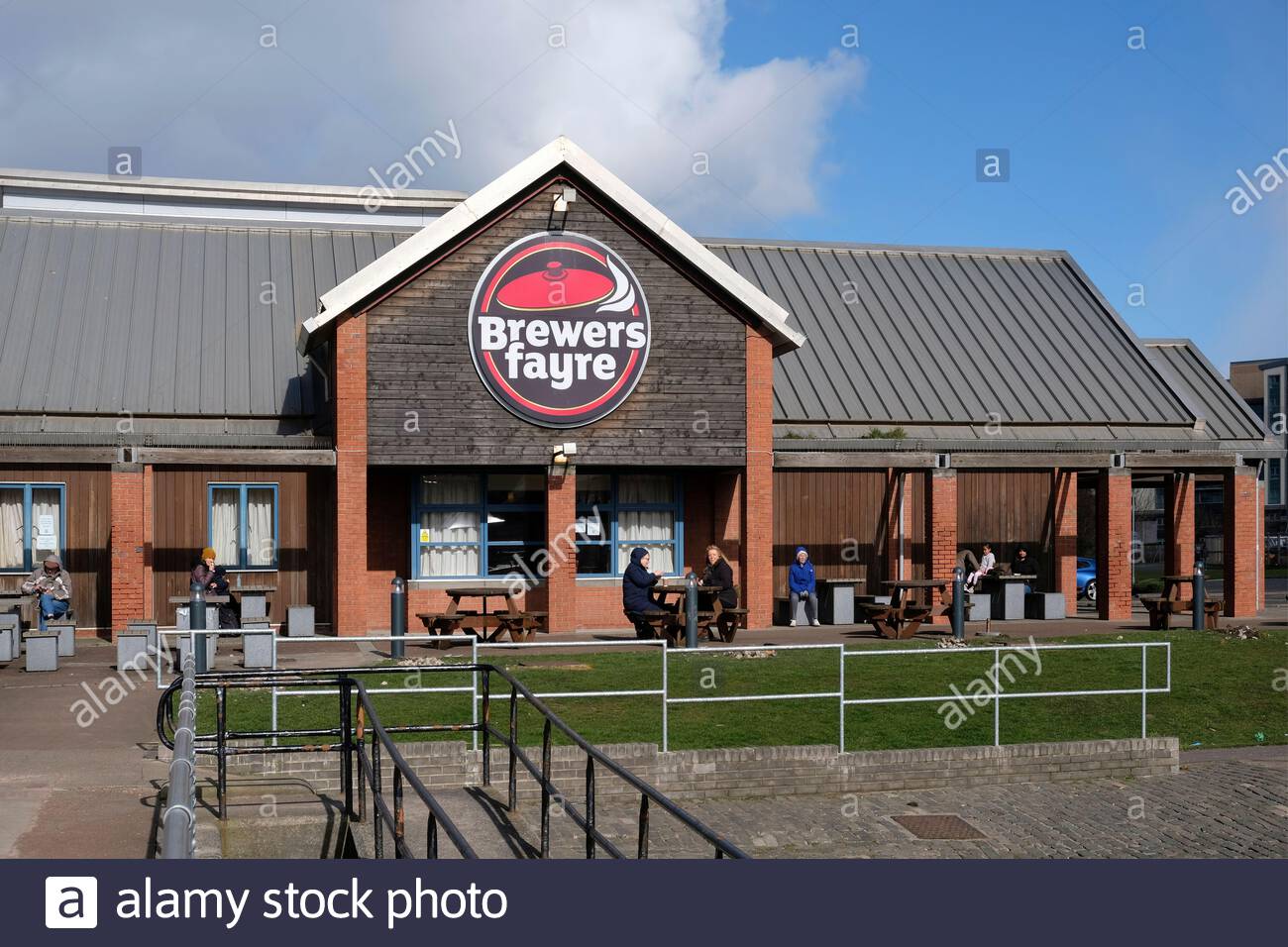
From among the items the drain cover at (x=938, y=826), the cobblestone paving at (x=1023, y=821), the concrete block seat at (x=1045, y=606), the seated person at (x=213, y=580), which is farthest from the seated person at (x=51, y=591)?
the concrete block seat at (x=1045, y=606)

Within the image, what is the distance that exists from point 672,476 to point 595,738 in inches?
489

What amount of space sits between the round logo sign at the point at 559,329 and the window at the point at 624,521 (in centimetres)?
194

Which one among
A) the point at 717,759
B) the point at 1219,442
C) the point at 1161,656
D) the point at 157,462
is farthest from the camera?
the point at 1219,442

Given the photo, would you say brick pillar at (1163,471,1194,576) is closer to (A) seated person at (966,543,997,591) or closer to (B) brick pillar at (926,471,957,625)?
(A) seated person at (966,543,997,591)

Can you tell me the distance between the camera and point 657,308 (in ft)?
81.3

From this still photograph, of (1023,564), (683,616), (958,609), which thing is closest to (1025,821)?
(683,616)

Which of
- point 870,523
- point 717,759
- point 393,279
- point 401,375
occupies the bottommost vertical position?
point 717,759

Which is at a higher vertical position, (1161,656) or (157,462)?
(157,462)

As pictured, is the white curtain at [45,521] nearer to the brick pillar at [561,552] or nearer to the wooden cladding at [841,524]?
the brick pillar at [561,552]

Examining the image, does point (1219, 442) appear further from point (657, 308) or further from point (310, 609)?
point (310, 609)

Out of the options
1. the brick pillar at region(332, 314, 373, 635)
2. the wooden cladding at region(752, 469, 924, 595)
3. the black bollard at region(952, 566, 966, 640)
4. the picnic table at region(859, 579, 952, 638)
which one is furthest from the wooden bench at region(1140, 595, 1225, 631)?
the brick pillar at region(332, 314, 373, 635)

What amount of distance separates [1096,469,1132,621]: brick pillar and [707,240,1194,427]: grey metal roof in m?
3.23

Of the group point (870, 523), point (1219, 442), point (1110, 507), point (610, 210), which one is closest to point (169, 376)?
point (610, 210)

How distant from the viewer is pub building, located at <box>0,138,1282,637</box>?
23734mm
